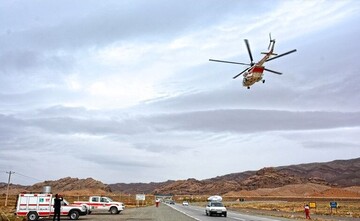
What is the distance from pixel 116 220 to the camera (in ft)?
101

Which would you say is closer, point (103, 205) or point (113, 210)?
point (113, 210)

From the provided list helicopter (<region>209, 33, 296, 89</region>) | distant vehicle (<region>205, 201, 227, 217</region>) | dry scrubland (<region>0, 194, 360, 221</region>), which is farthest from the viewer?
dry scrubland (<region>0, 194, 360, 221</region>)

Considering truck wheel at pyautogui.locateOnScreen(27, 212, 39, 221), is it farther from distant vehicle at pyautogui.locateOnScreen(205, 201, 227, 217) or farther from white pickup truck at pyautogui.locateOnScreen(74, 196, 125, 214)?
distant vehicle at pyautogui.locateOnScreen(205, 201, 227, 217)

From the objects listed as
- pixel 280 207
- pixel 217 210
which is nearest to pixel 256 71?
pixel 217 210

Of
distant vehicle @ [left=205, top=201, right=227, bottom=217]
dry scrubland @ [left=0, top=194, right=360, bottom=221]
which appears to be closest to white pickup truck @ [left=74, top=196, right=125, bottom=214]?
dry scrubland @ [left=0, top=194, right=360, bottom=221]

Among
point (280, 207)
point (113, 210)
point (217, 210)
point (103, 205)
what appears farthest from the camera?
point (280, 207)

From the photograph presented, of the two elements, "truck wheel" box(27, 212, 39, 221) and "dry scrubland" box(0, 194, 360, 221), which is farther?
"dry scrubland" box(0, 194, 360, 221)

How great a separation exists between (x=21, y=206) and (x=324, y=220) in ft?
79.7

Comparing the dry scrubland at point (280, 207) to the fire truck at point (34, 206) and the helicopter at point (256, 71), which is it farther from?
the helicopter at point (256, 71)

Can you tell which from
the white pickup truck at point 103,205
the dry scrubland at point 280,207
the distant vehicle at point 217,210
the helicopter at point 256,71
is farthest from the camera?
the dry scrubland at point 280,207

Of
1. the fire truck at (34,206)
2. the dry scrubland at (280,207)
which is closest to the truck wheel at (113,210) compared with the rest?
the dry scrubland at (280,207)

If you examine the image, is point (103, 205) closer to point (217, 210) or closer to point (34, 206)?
point (217, 210)

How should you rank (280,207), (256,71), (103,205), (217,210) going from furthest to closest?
(280,207), (103,205), (217,210), (256,71)

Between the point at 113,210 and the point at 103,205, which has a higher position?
the point at 103,205
